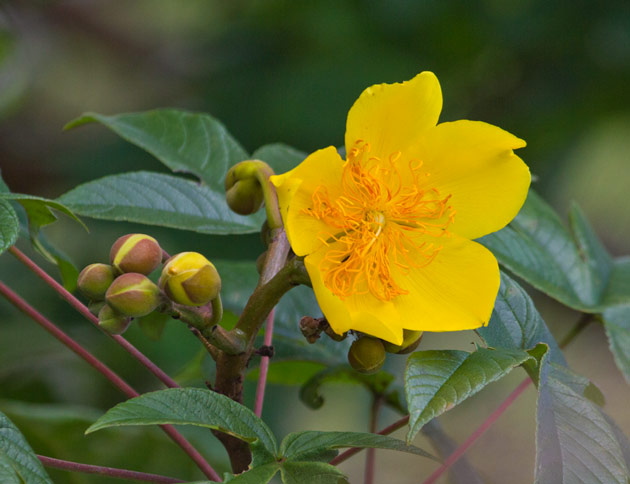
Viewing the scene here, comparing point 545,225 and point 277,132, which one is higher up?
point 545,225

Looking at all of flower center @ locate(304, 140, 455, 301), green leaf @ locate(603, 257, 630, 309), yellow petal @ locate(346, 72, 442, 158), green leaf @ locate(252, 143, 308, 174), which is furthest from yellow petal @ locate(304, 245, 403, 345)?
green leaf @ locate(603, 257, 630, 309)

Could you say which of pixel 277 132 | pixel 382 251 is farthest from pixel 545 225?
pixel 277 132

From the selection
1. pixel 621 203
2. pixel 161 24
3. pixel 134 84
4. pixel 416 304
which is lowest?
pixel 621 203

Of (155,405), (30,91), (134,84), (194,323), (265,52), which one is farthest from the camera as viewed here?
(134,84)

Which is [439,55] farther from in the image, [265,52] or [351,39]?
[265,52]

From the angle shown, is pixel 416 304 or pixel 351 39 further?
pixel 351 39

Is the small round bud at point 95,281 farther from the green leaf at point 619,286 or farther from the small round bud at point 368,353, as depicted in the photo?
the green leaf at point 619,286

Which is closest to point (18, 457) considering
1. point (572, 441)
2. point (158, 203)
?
point (158, 203)

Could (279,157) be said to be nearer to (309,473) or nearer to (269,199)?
(269,199)
